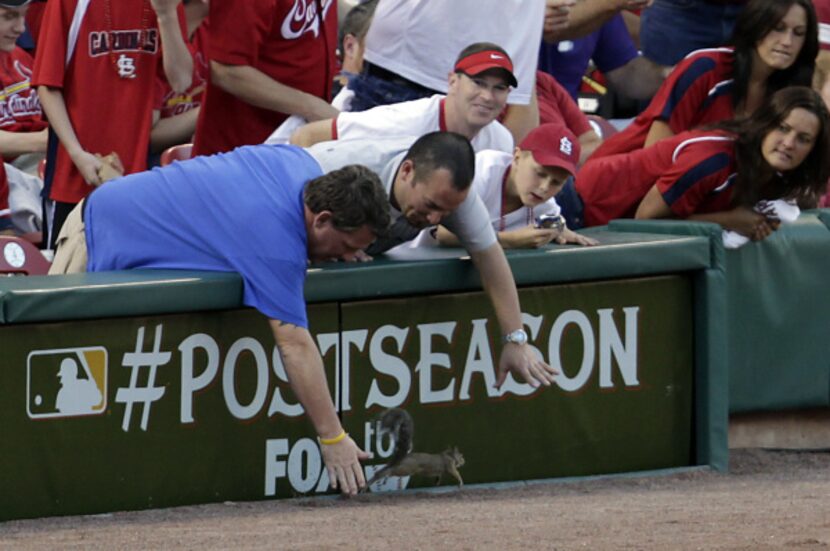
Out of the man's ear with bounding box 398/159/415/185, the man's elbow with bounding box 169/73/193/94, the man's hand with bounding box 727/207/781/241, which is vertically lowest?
the man's hand with bounding box 727/207/781/241

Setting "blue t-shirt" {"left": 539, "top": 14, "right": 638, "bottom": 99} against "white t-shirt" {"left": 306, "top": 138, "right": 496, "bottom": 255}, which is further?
"blue t-shirt" {"left": 539, "top": 14, "right": 638, "bottom": 99}

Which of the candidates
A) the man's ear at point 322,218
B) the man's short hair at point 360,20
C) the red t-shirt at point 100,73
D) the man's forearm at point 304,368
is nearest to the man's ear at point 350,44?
the man's short hair at point 360,20

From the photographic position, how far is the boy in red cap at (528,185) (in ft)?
19.0

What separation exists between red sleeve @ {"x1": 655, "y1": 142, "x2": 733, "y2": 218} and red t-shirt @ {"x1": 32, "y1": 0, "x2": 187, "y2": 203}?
2130mm

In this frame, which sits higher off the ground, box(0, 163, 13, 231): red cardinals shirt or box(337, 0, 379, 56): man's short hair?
box(337, 0, 379, 56): man's short hair

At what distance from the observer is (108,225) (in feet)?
17.6

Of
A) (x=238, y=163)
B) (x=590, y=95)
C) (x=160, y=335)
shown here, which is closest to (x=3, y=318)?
(x=160, y=335)

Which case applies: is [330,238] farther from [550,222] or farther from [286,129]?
[286,129]

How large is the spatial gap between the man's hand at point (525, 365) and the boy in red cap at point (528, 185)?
491 millimetres

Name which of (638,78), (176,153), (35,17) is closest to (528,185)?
(176,153)

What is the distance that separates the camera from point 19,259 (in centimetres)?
579

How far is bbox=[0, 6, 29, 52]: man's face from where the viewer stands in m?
6.99

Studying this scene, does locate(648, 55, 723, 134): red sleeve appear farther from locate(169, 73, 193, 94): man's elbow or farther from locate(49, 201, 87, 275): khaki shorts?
locate(49, 201, 87, 275): khaki shorts

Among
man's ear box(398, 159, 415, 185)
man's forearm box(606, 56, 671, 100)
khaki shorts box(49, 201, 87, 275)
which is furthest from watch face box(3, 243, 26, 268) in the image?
man's forearm box(606, 56, 671, 100)
